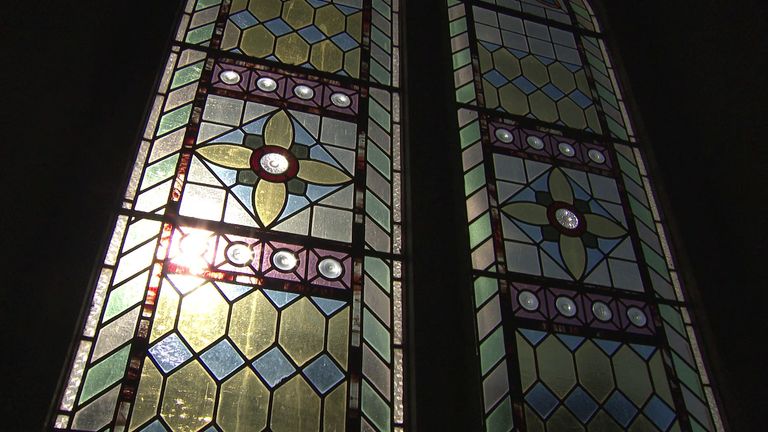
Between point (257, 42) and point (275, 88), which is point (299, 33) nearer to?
point (257, 42)

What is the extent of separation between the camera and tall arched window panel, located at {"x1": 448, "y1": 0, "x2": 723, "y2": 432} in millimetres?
2541

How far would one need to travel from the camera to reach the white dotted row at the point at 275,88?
9.77 ft

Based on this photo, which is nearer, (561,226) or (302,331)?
(302,331)

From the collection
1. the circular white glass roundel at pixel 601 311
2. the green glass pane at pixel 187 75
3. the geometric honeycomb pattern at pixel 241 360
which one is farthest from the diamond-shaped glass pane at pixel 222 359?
the circular white glass roundel at pixel 601 311

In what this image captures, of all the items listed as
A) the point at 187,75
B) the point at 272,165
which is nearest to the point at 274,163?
the point at 272,165

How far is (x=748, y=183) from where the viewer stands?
10.5ft

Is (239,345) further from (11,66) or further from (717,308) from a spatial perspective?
(717,308)

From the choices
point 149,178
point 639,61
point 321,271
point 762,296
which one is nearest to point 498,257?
point 321,271

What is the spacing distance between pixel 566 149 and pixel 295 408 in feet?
5.74

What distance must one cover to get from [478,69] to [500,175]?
655 mm

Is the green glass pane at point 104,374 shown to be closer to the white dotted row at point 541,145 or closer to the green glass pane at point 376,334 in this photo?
the green glass pane at point 376,334

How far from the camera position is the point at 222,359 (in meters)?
2.24

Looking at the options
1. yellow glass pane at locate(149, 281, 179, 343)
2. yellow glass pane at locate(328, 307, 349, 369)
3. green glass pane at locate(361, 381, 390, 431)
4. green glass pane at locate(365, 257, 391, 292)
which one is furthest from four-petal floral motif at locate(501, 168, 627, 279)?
yellow glass pane at locate(149, 281, 179, 343)

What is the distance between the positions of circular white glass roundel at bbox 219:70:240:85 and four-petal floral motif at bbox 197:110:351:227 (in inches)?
9.5
